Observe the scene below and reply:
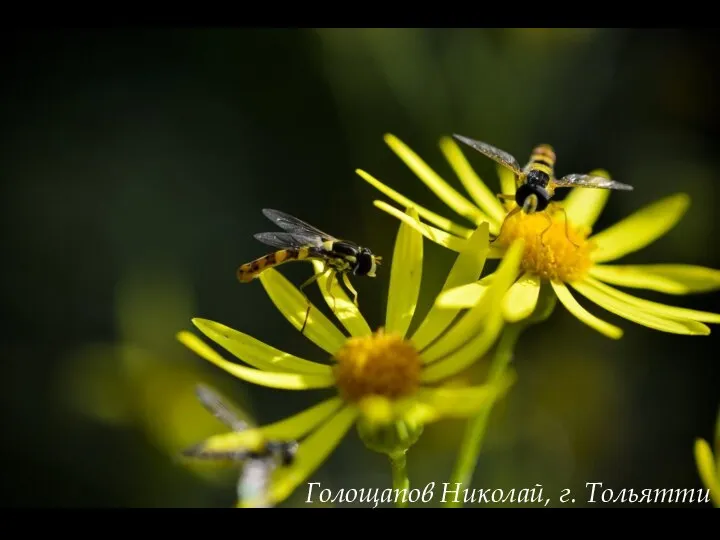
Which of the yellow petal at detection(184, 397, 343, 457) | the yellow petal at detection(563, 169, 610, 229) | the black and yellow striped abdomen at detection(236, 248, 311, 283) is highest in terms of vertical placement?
the yellow petal at detection(563, 169, 610, 229)

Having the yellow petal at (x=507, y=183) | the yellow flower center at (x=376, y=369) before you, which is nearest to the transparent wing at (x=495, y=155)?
the yellow petal at (x=507, y=183)

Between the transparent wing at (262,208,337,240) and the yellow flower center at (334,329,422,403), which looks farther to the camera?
the transparent wing at (262,208,337,240)

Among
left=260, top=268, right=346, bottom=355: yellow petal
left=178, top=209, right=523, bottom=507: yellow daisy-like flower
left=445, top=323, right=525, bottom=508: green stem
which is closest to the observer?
left=178, top=209, right=523, bottom=507: yellow daisy-like flower

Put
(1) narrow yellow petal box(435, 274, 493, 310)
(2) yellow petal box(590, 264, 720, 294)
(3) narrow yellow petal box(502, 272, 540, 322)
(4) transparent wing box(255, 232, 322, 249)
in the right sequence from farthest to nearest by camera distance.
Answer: (4) transparent wing box(255, 232, 322, 249)
(2) yellow petal box(590, 264, 720, 294)
(3) narrow yellow petal box(502, 272, 540, 322)
(1) narrow yellow petal box(435, 274, 493, 310)

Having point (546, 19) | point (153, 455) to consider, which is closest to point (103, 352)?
point (153, 455)

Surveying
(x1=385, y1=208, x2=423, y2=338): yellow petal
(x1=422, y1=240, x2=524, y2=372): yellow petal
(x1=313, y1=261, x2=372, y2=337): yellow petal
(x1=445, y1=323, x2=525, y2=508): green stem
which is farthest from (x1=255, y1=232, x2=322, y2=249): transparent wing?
(x1=445, y1=323, x2=525, y2=508): green stem

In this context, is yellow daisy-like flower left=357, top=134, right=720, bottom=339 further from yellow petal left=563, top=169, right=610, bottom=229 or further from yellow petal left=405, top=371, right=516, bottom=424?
yellow petal left=405, top=371, right=516, bottom=424

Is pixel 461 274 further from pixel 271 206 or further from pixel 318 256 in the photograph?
pixel 271 206

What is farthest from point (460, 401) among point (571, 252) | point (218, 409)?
point (571, 252)

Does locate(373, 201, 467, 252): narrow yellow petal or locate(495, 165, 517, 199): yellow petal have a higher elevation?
locate(495, 165, 517, 199): yellow petal
